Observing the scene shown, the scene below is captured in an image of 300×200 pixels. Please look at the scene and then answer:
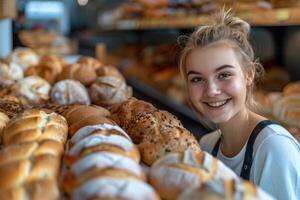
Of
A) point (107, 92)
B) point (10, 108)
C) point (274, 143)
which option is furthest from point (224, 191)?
point (107, 92)

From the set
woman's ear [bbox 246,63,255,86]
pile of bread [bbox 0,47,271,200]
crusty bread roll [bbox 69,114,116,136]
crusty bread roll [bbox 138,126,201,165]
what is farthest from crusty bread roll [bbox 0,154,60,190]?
woman's ear [bbox 246,63,255,86]

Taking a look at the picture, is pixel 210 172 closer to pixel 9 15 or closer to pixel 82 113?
pixel 82 113

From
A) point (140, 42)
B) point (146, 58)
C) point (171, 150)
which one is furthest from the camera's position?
point (140, 42)

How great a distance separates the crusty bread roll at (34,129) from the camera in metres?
1.06

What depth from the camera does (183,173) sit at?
87 centimetres

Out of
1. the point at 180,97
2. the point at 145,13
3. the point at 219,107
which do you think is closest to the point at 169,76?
the point at 180,97

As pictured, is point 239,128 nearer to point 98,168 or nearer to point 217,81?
point 217,81

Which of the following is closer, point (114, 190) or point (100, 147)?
point (114, 190)

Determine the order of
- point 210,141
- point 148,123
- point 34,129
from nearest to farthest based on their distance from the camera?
1. point 34,129
2. point 148,123
3. point 210,141

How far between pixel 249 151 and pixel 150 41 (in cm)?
468

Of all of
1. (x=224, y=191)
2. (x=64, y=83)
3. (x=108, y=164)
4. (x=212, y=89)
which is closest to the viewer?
(x=224, y=191)

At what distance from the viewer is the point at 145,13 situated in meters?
4.86

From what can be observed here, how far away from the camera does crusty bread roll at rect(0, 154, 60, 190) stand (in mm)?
822

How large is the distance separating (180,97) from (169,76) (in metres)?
Answer: 0.54
